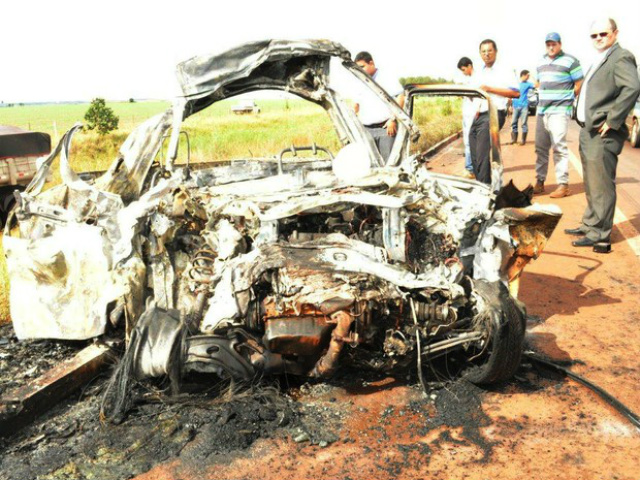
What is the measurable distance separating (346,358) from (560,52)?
717 centimetres

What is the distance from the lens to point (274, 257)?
11.4ft

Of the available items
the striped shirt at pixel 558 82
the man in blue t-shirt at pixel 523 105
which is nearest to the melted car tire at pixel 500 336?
the striped shirt at pixel 558 82

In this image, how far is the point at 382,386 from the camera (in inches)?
153

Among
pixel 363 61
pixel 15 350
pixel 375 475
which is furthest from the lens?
pixel 363 61

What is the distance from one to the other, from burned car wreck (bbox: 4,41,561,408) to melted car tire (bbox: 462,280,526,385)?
0.04 feet

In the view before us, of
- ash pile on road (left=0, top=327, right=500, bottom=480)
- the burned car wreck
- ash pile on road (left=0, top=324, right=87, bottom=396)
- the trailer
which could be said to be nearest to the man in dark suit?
the burned car wreck

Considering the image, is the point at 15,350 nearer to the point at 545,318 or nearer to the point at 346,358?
the point at 346,358

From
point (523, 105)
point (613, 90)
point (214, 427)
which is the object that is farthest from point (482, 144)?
point (523, 105)

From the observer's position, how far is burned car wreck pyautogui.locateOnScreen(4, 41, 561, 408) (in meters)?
3.41

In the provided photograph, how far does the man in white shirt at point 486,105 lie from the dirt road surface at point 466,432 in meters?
3.07

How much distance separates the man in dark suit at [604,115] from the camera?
20.5ft

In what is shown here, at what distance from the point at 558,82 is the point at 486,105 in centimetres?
147

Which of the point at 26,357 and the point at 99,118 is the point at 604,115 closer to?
the point at 26,357

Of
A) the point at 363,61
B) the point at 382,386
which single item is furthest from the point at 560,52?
the point at 382,386
